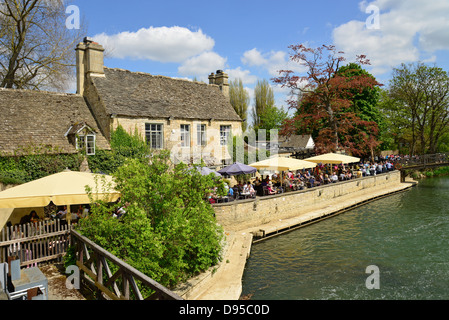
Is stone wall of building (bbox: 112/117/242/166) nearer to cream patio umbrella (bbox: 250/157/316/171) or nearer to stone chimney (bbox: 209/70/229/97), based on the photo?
stone chimney (bbox: 209/70/229/97)

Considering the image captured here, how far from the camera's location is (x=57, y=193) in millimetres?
8961

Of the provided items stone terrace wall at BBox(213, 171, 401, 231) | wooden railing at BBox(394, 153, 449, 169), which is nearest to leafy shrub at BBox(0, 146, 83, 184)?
stone terrace wall at BBox(213, 171, 401, 231)

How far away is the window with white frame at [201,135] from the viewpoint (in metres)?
24.9

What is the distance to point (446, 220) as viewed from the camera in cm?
2020

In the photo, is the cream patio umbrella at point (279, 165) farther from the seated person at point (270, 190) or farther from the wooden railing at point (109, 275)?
the wooden railing at point (109, 275)

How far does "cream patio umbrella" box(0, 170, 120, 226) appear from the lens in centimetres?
877

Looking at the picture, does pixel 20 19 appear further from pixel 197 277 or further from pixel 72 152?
pixel 197 277

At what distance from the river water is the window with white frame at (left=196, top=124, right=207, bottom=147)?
1036 cm

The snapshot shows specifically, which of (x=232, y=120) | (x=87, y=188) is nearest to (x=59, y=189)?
(x=87, y=188)

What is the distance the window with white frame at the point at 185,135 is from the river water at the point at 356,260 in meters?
10.4

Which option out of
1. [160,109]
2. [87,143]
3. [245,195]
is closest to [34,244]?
[245,195]

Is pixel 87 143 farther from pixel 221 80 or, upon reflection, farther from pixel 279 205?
pixel 221 80
